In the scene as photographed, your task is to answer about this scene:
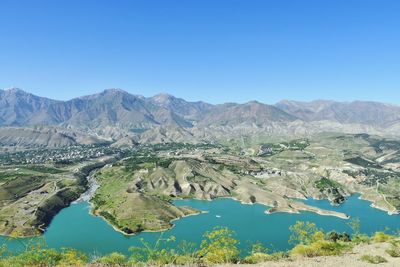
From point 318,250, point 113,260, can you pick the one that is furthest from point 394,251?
point 113,260

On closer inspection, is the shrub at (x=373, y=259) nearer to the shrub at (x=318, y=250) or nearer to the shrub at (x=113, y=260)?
the shrub at (x=318, y=250)

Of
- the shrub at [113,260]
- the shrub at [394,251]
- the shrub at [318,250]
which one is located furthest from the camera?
the shrub at [318,250]

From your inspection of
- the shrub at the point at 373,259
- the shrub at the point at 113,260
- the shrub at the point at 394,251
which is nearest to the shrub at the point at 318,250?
the shrub at the point at 373,259

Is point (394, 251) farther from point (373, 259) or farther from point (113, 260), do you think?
point (113, 260)

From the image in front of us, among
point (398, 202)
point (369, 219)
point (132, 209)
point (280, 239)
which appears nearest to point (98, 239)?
point (132, 209)

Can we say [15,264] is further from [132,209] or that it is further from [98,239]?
[132,209]

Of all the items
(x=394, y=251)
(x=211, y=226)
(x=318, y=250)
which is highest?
(x=394, y=251)

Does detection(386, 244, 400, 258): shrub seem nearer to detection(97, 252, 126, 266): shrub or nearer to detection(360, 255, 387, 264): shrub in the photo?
detection(360, 255, 387, 264): shrub

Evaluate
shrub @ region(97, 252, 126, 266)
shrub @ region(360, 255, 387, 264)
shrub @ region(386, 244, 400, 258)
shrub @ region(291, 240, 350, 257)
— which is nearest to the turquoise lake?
shrub @ region(291, 240, 350, 257)
